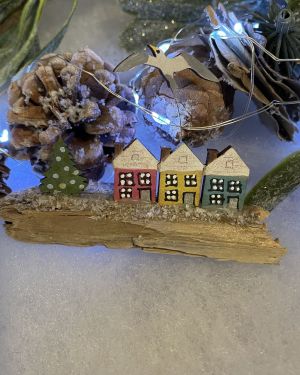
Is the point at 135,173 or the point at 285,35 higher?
the point at 285,35

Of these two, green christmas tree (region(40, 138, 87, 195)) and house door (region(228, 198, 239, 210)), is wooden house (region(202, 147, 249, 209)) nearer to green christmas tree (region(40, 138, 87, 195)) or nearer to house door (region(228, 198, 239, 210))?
house door (region(228, 198, 239, 210))

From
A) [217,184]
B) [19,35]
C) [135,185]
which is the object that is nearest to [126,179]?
[135,185]

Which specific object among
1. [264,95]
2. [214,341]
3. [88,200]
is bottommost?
[214,341]

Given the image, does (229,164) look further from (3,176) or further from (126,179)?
(3,176)

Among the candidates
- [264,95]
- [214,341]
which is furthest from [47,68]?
[214,341]

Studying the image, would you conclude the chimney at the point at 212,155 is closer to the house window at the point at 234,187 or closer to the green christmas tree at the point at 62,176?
the house window at the point at 234,187

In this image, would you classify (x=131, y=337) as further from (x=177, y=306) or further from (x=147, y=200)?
(x=147, y=200)

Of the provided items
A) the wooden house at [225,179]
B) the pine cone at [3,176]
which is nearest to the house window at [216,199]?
the wooden house at [225,179]
